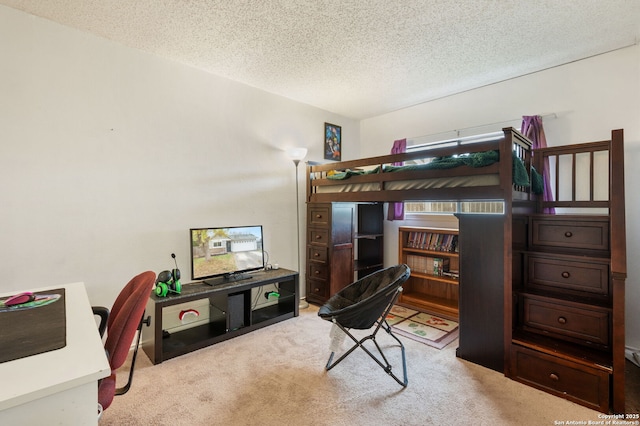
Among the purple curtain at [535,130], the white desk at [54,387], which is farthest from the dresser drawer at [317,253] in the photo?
the white desk at [54,387]

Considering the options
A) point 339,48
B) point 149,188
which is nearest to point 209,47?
point 339,48

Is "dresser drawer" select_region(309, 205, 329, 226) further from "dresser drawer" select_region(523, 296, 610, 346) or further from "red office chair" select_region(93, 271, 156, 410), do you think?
"red office chair" select_region(93, 271, 156, 410)

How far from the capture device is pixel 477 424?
1705 mm

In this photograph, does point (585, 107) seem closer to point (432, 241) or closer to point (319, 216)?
point (432, 241)

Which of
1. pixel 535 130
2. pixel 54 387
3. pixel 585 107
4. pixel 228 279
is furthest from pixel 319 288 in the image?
pixel 585 107

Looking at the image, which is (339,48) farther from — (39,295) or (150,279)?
(39,295)

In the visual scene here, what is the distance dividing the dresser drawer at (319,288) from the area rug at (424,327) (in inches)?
31.8

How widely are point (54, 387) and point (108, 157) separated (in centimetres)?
220

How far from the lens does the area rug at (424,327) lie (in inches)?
111

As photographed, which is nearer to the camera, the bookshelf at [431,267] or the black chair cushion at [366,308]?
the black chair cushion at [366,308]

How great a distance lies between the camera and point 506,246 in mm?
2172

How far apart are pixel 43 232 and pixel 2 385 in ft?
6.17

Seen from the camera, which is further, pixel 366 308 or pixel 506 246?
pixel 506 246

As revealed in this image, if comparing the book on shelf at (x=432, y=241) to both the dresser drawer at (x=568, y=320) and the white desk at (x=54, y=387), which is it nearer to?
the dresser drawer at (x=568, y=320)
